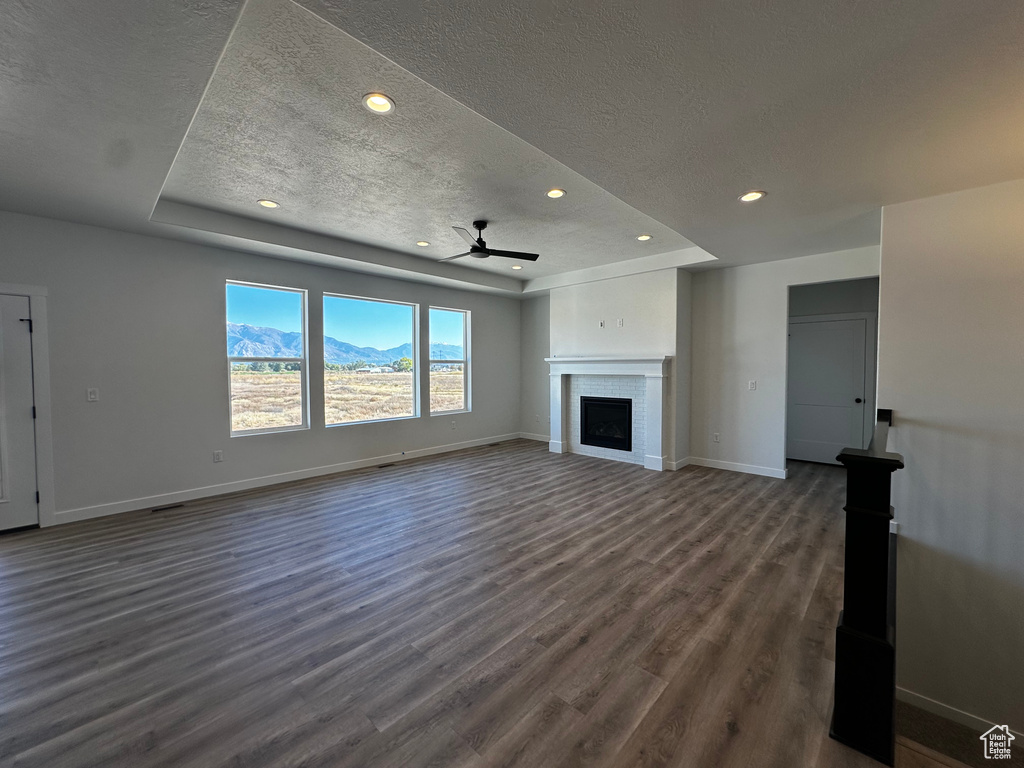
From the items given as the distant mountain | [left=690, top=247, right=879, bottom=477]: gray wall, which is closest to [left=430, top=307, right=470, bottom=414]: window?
the distant mountain

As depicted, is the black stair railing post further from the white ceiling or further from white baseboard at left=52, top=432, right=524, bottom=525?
white baseboard at left=52, top=432, right=524, bottom=525

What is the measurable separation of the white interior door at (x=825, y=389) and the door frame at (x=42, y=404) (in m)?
8.58

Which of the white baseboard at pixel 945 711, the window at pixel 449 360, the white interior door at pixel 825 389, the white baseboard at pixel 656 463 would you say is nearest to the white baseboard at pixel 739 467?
the white baseboard at pixel 656 463

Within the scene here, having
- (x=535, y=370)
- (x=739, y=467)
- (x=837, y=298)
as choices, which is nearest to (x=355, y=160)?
(x=535, y=370)

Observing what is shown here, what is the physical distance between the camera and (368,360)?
5926 millimetres

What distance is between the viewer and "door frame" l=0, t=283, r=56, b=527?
3.58 m

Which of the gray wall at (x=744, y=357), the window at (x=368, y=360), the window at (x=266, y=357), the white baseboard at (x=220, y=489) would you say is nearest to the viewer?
the white baseboard at (x=220, y=489)

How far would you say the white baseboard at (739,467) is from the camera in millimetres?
5177

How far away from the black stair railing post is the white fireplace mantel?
403 centimetres

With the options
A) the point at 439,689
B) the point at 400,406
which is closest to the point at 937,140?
the point at 439,689

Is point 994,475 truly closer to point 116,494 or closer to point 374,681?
point 374,681

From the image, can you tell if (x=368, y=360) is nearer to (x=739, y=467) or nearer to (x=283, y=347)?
(x=283, y=347)

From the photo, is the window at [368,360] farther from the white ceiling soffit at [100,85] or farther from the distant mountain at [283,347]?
the white ceiling soffit at [100,85]

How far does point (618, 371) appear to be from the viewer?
19.9 feet
